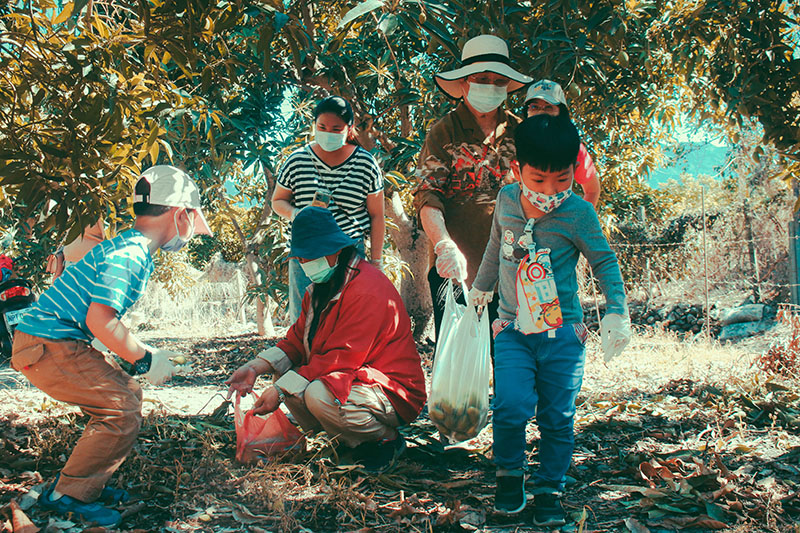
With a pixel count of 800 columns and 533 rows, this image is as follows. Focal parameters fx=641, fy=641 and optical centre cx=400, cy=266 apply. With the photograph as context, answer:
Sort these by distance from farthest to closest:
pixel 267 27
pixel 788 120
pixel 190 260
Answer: pixel 190 260, pixel 788 120, pixel 267 27

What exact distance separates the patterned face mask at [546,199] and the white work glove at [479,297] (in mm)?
450

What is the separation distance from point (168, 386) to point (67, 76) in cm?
360

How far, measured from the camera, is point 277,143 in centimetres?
570

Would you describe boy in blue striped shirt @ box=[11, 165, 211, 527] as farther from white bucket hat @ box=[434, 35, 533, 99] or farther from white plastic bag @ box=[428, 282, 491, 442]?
white bucket hat @ box=[434, 35, 533, 99]

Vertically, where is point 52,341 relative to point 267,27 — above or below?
below

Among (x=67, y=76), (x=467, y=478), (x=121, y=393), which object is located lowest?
(x=467, y=478)

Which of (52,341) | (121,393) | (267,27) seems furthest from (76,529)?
(267,27)

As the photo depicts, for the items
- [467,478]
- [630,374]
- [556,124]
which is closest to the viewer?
[556,124]

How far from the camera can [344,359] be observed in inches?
108

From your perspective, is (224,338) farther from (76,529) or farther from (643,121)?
(76,529)

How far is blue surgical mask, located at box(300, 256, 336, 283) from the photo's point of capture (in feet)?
9.29

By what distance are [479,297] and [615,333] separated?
585 mm

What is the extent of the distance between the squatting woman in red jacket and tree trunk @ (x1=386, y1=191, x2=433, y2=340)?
3.64m

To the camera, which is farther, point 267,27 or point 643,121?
point 643,121
